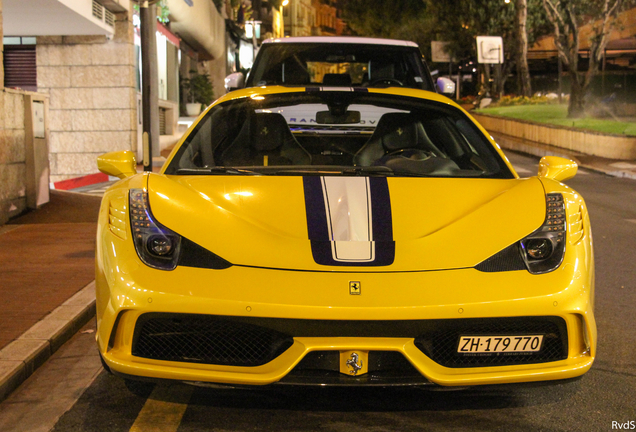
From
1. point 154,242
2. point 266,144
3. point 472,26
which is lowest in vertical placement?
point 154,242

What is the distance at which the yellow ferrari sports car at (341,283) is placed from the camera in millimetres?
2873

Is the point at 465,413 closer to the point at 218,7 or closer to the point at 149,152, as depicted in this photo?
the point at 149,152

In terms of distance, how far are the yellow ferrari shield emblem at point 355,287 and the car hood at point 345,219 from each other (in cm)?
8

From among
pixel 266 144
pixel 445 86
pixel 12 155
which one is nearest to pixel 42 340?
pixel 266 144

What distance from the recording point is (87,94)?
56.3ft

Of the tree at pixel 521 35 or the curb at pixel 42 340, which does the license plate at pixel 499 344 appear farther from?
the tree at pixel 521 35

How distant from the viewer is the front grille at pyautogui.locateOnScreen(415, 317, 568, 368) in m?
2.92

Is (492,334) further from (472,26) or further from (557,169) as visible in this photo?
(472,26)

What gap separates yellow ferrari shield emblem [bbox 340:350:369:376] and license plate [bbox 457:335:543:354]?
0.37 m

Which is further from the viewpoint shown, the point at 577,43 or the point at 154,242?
the point at 577,43

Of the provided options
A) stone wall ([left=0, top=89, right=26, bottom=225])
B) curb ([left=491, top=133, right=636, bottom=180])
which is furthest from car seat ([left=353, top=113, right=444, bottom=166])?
curb ([left=491, top=133, right=636, bottom=180])

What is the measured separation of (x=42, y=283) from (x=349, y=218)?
347cm

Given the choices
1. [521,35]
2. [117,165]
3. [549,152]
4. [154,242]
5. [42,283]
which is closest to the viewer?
[154,242]

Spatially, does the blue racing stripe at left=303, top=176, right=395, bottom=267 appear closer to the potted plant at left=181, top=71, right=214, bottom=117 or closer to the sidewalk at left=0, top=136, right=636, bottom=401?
the sidewalk at left=0, top=136, right=636, bottom=401
